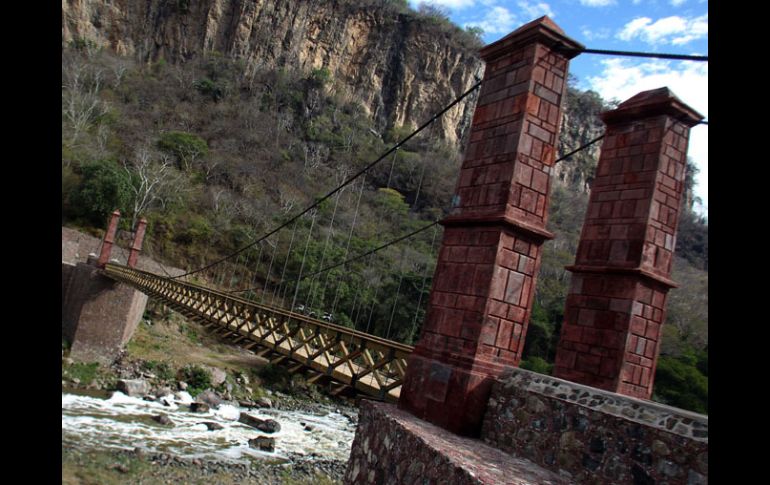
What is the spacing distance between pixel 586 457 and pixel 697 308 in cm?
1772

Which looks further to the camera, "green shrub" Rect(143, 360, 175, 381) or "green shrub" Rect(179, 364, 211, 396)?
"green shrub" Rect(143, 360, 175, 381)

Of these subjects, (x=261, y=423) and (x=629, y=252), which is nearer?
(x=629, y=252)

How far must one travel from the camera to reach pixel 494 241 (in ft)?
9.92

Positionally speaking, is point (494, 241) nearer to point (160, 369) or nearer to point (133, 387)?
point (133, 387)

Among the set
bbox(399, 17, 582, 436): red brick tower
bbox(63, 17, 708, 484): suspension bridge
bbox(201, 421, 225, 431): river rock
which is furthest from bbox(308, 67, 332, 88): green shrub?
bbox(399, 17, 582, 436): red brick tower

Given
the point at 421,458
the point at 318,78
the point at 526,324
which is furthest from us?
the point at 318,78

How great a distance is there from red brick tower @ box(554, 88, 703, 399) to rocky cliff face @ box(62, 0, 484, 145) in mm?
29961

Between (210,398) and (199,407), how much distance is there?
0.66 metres

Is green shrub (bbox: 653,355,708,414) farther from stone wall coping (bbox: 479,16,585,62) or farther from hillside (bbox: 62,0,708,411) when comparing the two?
stone wall coping (bbox: 479,16,585,62)

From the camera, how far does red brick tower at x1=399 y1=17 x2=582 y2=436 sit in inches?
116

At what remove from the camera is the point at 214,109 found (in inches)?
1079

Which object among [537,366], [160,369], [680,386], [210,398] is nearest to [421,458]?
[210,398]
